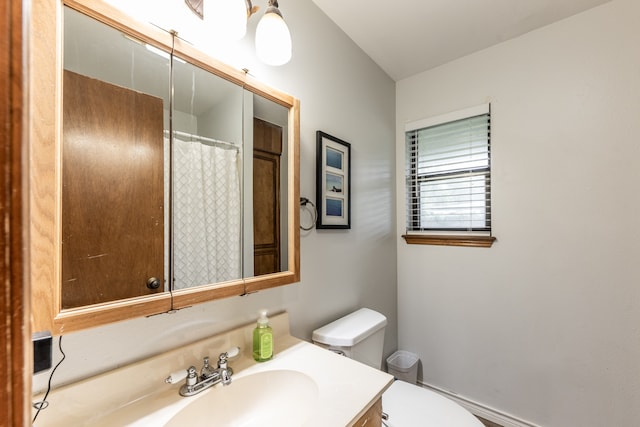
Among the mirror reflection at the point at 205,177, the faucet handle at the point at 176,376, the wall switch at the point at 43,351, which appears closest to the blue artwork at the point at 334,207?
the mirror reflection at the point at 205,177

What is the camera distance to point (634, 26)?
1341mm

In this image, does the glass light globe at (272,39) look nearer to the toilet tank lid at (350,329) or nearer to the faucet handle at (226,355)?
the faucet handle at (226,355)

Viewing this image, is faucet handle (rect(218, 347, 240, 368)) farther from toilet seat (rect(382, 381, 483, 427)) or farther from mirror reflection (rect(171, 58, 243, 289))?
toilet seat (rect(382, 381, 483, 427))

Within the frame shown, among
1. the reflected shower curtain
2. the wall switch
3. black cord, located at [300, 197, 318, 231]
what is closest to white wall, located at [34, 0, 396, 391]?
black cord, located at [300, 197, 318, 231]

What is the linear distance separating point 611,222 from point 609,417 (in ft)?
3.27

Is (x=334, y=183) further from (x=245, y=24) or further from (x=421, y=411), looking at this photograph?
(x=421, y=411)

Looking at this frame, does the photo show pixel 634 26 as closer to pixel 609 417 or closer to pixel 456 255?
pixel 456 255

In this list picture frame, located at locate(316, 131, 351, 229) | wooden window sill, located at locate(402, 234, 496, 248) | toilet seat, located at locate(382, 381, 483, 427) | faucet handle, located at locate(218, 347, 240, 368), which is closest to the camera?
faucet handle, located at locate(218, 347, 240, 368)

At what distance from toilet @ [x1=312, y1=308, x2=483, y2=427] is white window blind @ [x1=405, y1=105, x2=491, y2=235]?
90cm

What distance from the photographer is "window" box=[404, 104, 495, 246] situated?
1771 millimetres

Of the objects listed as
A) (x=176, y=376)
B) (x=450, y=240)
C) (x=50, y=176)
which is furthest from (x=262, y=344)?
(x=450, y=240)

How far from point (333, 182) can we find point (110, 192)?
1.01m

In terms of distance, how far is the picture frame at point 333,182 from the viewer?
1372mm

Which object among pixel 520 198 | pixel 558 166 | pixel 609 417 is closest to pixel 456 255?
pixel 520 198
